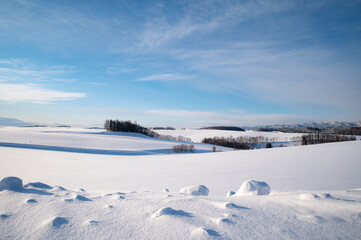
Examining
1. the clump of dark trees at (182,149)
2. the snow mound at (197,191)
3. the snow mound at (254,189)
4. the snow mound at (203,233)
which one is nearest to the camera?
the snow mound at (203,233)

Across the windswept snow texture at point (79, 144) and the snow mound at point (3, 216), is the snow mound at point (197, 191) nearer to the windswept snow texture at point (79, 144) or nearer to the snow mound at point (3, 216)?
the snow mound at point (3, 216)

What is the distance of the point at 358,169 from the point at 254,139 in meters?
77.3

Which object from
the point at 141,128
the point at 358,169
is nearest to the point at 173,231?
the point at 358,169

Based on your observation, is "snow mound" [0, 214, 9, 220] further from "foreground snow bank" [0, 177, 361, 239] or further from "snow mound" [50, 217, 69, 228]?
"snow mound" [50, 217, 69, 228]

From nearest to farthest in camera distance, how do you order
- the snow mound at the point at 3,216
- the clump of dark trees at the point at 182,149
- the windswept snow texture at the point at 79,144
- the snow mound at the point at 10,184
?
the snow mound at the point at 3,216 < the snow mound at the point at 10,184 < the windswept snow texture at the point at 79,144 < the clump of dark trees at the point at 182,149

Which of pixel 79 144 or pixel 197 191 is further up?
pixel 197 191

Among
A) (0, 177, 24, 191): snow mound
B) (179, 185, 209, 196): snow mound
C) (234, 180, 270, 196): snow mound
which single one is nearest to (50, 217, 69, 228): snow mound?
(0, 177, 24, 191): snow mound

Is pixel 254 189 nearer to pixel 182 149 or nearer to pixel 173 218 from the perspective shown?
pixel 173 218

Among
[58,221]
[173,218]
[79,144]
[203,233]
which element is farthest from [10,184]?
[79,144]

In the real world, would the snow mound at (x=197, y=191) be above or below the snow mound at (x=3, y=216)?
below

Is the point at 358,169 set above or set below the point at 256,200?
below

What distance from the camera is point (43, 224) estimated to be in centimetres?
166

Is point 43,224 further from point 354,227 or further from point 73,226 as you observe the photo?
point 354,227

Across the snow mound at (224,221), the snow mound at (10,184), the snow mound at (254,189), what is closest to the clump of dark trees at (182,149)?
the snow mound at (254,189)
